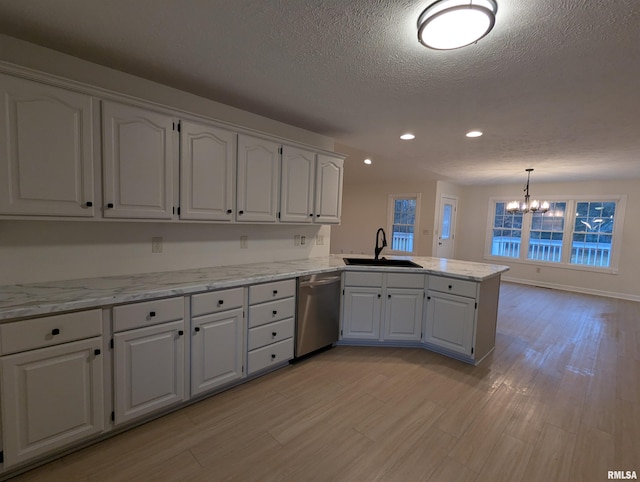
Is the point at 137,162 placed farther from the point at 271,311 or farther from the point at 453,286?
the point at 453,286

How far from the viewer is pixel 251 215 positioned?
2717mm

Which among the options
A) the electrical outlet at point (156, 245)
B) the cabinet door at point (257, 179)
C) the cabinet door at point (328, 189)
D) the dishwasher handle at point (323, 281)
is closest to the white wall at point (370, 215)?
the cabinet door at point (328, 189)

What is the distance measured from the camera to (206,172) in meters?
2.39

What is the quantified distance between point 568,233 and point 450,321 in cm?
536

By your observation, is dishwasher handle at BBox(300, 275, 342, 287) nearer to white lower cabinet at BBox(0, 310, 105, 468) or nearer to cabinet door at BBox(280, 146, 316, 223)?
cabinet door at BBox(280, 146, 316, 223)

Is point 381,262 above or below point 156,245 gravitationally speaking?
below

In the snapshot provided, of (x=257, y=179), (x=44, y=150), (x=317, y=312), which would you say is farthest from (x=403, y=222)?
(x=44, y=150)

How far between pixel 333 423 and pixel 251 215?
1.79 metres

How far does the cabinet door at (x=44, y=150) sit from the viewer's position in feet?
5.29

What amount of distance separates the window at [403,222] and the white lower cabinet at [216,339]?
5.70 m

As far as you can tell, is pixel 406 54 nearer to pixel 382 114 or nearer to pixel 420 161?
pixel 382 114

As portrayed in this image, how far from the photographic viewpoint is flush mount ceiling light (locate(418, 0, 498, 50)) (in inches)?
52.4

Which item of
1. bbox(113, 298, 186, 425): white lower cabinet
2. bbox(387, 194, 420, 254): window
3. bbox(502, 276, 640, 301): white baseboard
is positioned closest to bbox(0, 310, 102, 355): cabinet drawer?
bbox(113, 298, 186, 425): white lower cabinet

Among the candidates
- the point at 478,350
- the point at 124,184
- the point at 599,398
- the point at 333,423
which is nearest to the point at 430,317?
the point at 478,350
